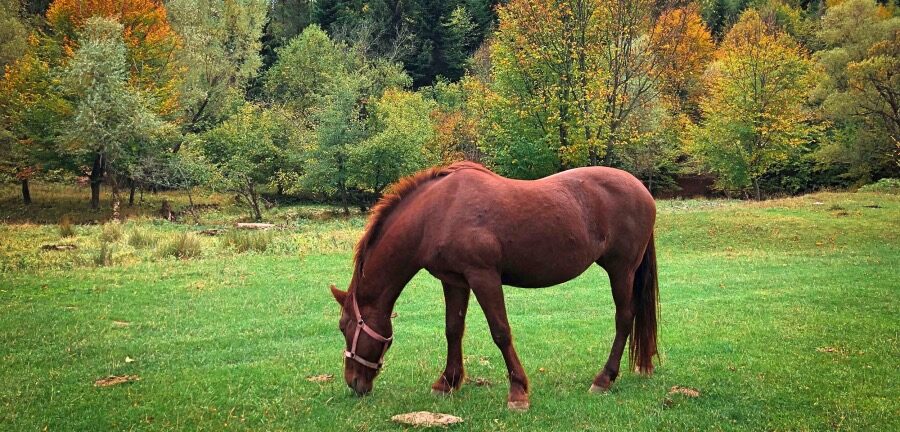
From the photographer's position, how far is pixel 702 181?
4866cm

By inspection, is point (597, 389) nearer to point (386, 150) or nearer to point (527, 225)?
point (527, 225)

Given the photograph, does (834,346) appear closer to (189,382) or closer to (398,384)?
(398,384)

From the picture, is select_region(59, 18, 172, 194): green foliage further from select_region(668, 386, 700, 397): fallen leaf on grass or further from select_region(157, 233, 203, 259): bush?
select_region(668, 386, 700, 397): fallen leaf on grass

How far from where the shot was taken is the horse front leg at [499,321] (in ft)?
17.9

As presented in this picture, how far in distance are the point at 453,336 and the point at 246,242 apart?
1588cm

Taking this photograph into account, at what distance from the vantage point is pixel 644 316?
21.7 ft

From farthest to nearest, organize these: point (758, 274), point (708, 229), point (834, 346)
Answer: point (708, 229) → point (758, 274) → point (834, 346)

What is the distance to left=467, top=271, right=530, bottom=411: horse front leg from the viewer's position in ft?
17.9

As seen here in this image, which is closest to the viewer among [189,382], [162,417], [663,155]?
[162,417]

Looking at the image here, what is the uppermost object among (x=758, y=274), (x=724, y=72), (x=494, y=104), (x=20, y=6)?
(x=20, y=6)

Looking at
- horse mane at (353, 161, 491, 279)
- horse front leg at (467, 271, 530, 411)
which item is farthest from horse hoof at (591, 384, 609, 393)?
horse mane at (353, 161, 491, 279)

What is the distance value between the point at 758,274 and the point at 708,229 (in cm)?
765

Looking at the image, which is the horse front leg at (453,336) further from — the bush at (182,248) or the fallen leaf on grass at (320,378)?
the bush at (182,248)

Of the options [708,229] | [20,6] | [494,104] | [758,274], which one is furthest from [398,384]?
[20,6]
